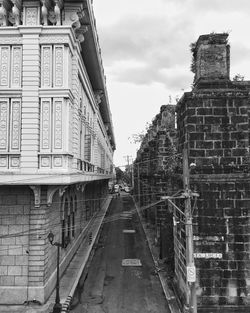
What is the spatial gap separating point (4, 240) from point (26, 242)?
3.36 ft

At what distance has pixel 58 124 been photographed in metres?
14.6

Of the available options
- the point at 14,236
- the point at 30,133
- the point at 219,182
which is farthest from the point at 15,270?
the point at 219,182

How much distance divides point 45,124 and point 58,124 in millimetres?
571

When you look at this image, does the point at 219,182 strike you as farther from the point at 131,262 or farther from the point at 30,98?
the point at 131,262

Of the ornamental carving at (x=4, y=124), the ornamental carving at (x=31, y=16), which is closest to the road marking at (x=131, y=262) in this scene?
the ornamental carving at (x=4, y=124)

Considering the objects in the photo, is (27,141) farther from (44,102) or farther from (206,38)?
(206,38)

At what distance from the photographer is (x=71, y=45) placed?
15594mm

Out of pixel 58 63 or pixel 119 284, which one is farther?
pixel 119 284

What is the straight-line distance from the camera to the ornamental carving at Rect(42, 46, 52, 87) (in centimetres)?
1470

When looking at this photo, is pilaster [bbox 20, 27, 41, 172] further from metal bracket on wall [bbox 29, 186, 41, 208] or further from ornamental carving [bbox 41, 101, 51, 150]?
metal bracket on wall [bbox 29, 186, 41, 208]

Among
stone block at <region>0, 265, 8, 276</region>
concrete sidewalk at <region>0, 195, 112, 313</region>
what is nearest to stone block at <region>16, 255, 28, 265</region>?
stone block at <region>0, 265, 8, 276</region>

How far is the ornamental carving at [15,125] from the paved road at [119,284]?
7569mm

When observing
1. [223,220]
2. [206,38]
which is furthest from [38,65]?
[223,220]

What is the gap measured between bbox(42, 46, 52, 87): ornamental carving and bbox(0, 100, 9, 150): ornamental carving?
1998 millimetres
